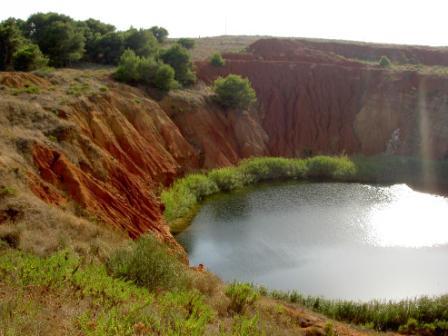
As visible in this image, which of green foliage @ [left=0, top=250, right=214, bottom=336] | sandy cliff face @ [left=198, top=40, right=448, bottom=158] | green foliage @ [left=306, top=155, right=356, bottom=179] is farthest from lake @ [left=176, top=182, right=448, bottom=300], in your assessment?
sandy cliff face @ [left=198, top=40, right=448, bottom=158]

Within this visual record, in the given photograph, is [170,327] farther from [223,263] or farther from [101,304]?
[223,263]

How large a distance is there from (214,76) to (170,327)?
127 feet

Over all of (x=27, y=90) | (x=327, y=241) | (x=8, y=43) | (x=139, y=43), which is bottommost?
(x=327, y=241)

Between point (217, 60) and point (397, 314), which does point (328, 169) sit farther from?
point (397, 314)

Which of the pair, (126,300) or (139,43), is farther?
(139,43)

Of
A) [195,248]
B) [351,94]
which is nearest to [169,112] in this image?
[195,248]

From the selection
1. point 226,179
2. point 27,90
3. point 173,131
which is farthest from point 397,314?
point 173,131

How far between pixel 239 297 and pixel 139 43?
110ft

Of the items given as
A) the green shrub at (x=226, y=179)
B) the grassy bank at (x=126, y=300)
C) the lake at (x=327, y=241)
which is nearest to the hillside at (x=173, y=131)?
the grassy bank at (x=126, y=300)

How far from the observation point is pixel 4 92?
25.2 m

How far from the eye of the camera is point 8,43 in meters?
35.2

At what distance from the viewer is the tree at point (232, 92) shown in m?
40.8

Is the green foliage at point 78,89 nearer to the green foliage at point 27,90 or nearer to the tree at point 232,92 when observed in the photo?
the green foliage at point 27,90

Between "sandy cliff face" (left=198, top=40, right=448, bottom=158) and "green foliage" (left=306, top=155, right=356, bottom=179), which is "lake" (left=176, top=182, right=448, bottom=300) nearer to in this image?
"green foliage" (left=306, top=155, right=356, bottom=179)
